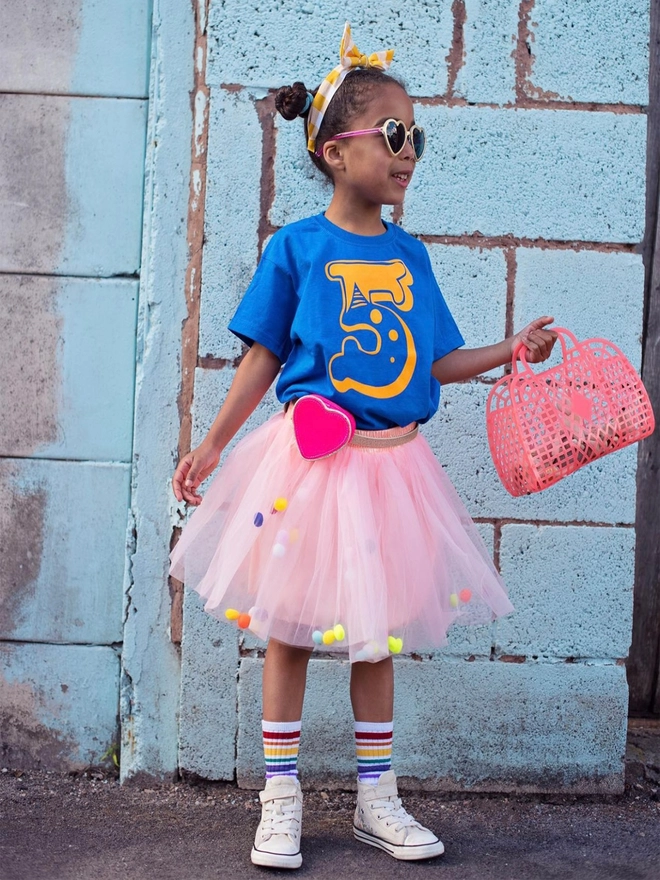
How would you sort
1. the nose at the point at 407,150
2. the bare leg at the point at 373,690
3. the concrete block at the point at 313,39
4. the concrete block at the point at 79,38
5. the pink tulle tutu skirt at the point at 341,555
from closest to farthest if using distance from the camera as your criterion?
the pink tulle tutu skirt at the point at 341,555, the nose at the point at 407,150, the bare leg at the point at 373,690, the concrete block at the point at 313,39, the concrete block at the point at 79,38

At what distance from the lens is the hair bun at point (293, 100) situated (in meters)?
2.26

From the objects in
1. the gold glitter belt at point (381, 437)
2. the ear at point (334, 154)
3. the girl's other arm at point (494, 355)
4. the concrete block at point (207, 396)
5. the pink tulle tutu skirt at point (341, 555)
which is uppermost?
the ear at point (334, 154)

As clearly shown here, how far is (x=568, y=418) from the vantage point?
221cm

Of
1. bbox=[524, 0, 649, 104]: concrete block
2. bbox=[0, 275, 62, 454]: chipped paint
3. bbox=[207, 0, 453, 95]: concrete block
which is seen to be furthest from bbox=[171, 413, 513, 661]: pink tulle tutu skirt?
bbox=[524, 0, 649, 104]: concrete block

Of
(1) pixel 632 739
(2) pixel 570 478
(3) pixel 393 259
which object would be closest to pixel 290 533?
(3) pixel 393 259

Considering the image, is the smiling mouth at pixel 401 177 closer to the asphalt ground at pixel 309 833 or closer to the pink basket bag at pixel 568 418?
the pink basket bag at pixel 568 418

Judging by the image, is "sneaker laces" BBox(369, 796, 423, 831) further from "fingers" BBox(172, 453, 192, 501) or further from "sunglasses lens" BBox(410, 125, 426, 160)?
"sunglasses lens" BBox(410, 125, 426, 160)

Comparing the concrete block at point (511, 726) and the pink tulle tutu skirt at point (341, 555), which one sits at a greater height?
the pink tulle tutu skirt at point (341, 555)

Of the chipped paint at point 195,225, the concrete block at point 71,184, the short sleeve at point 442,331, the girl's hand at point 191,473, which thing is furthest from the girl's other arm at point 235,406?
the concrete block at point 71,184

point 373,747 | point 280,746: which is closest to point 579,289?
point 373,747

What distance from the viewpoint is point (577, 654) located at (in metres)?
2.81

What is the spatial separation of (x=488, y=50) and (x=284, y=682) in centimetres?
182

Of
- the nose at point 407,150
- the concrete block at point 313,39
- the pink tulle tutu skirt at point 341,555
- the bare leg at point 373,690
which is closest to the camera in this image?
the pink tulle tutu skirt at point 341,555

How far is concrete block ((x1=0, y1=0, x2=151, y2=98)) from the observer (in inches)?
111
